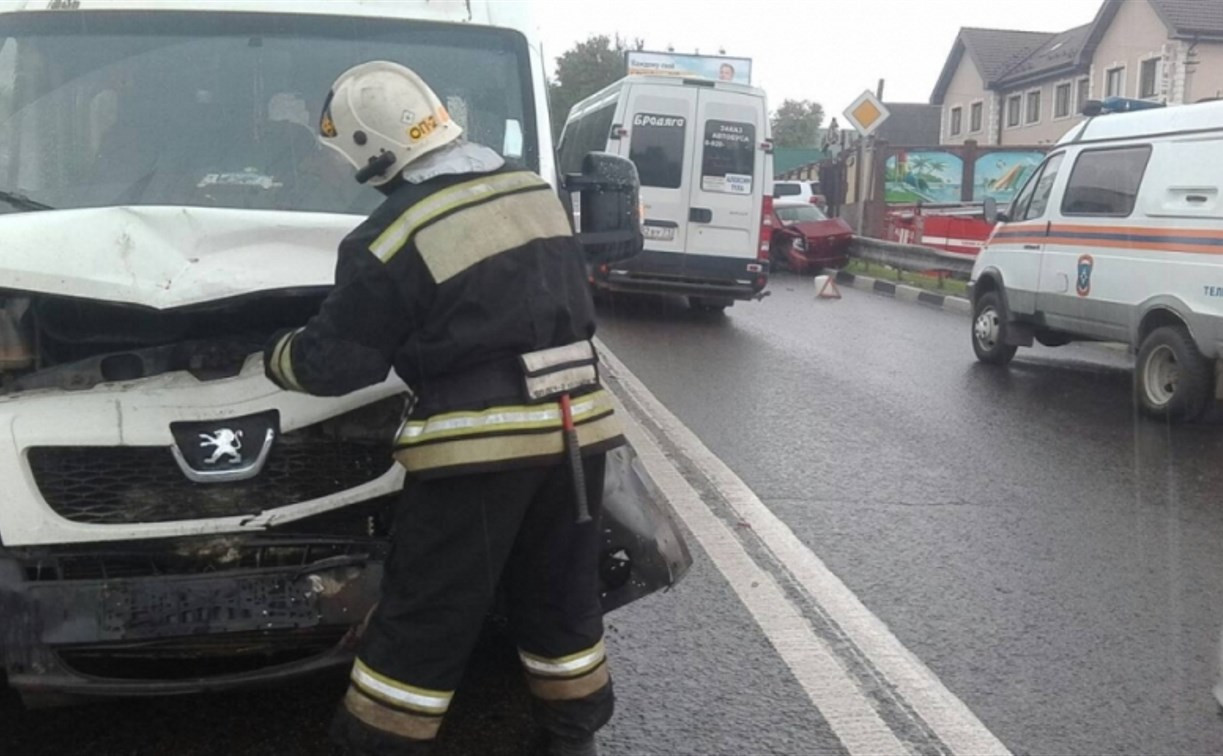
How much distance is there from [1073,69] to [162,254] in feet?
162

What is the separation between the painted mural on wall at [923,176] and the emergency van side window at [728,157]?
19126 mm

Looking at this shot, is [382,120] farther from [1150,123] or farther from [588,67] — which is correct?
[588,67]

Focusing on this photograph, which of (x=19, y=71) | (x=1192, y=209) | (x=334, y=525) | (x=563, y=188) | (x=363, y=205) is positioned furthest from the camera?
(x=1192, y=209)

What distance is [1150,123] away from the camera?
390 inches

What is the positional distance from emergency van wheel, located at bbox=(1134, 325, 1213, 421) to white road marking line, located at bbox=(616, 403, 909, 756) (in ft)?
13.4

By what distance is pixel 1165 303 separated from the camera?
9383mm

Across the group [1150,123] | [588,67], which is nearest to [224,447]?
[1150,123]

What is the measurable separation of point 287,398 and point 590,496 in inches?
32.8

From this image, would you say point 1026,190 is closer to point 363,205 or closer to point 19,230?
point 363,205

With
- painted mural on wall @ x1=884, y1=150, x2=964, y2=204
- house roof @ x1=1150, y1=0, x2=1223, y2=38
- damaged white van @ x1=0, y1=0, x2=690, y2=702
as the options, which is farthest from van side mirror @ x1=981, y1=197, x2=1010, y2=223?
house roof @ x1=1150, y1=0, x2=1223, y2=38

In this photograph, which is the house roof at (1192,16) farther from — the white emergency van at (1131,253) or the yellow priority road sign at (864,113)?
the white emergency van at (1131,253)

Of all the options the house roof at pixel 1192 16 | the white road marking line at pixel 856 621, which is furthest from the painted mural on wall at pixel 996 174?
the white road marking line at pixel 856 621

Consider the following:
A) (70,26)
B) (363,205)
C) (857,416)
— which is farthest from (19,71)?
(857,416)

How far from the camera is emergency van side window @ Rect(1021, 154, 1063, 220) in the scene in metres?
11.2
